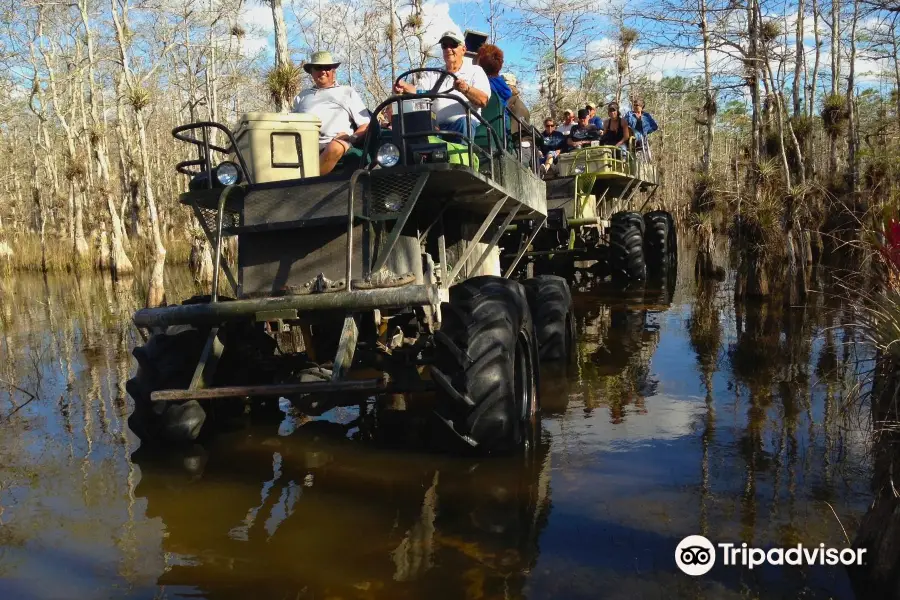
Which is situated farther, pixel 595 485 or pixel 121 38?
pixel 121 38

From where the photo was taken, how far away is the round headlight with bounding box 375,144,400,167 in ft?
17.1

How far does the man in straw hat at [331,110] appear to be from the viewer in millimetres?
6301

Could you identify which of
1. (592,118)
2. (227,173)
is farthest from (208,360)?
(592,118)

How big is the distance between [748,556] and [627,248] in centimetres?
1082

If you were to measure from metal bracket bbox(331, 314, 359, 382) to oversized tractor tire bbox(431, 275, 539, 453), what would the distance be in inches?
20.5

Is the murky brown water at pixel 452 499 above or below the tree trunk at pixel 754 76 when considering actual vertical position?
below

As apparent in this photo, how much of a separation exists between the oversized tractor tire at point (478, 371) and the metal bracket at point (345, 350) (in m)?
0.52

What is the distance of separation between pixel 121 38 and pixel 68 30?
13.7m

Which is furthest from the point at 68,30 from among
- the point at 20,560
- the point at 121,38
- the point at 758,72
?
the point at 20,560

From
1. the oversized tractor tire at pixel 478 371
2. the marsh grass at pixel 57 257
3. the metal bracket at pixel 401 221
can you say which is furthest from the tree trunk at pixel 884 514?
the marsh grass at pixel 57 257

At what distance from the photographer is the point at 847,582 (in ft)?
11.4

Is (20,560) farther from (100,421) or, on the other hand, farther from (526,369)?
(526,369)

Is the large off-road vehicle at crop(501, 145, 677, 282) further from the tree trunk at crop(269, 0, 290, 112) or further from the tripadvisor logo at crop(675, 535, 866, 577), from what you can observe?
the tripadvisor logo at crop(675, 535, 866, 577)

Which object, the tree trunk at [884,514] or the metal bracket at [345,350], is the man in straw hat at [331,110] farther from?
the tree trunk at [884,514]
